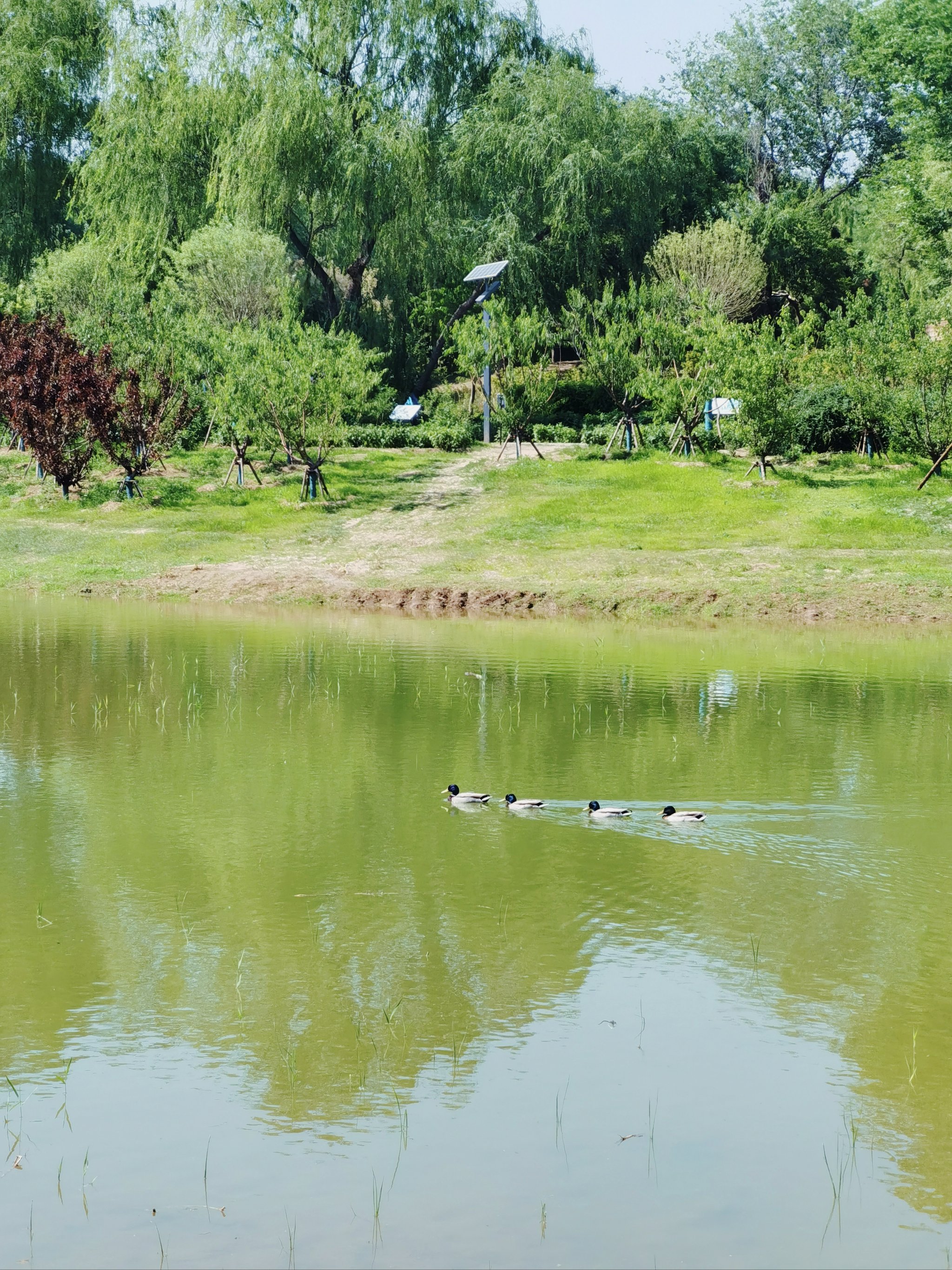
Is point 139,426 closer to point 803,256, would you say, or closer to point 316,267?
point 316,267

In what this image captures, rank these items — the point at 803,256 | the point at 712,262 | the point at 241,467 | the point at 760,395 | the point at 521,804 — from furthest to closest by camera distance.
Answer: the point at 803,256 → the point at 712,262 → the point at 241,467 → the point at 760,395 → the point at 521,804

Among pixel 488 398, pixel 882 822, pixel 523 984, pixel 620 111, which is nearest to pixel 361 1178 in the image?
pixel 523 984

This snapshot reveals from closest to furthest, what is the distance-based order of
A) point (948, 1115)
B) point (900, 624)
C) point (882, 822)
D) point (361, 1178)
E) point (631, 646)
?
1. point (361, 1178)
2. point (948, 1115)
3. point (882, 822)
4. point (631, 646)
5. point (900, 624)

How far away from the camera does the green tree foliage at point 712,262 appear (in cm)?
5522

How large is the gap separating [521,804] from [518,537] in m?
24.0

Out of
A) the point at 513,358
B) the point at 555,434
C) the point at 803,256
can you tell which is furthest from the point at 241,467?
the point at 803,256

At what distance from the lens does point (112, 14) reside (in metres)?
53.6

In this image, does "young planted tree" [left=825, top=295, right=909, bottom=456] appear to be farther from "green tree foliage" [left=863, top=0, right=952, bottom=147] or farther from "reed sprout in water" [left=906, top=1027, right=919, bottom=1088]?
"reed sprout in water" [left=906, top=1027, right=919, bottom=1088]

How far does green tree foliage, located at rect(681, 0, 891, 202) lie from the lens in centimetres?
8031

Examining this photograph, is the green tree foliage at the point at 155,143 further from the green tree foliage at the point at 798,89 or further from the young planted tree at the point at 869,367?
the green tree foliage at the point at 798,89

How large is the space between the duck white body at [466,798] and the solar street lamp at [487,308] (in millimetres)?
34409

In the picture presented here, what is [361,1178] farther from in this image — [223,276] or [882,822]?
[223,276]

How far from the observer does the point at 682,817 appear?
1251 centimetres

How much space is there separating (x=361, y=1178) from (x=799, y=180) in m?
81.5
